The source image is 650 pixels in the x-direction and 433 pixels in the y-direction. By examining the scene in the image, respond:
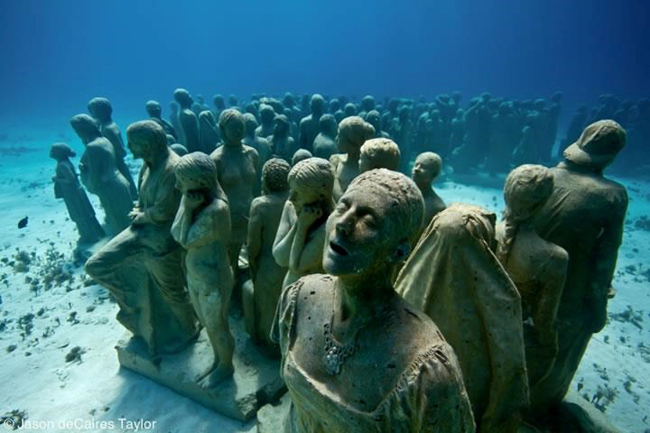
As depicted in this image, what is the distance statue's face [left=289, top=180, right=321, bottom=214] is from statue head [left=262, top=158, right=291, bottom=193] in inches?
39.2

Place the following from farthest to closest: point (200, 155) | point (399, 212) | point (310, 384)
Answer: point (200, 155), point (310, 384), point (399, 212)

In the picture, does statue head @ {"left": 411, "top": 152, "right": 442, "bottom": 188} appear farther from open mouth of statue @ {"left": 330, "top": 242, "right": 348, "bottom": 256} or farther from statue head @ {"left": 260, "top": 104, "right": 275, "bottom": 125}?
statue head @ {"left": 260, "top": 104, "right": 275, "bottom": 125}

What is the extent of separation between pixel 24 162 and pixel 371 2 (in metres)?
108

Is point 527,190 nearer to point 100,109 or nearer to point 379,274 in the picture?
point 379,274

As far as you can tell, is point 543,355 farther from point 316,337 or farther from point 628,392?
point 628,392

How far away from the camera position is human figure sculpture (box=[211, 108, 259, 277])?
5.75m

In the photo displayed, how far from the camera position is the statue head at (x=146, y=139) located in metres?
4.49

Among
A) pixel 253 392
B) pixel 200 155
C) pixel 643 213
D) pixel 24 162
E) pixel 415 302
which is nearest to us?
pixel 415 302

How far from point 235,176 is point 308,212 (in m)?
2.80

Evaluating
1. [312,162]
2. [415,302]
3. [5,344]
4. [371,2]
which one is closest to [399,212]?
[415,302]

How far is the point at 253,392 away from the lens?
464 centimetres

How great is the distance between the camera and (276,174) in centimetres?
443

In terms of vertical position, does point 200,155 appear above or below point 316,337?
above

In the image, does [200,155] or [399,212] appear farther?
[200,155]
